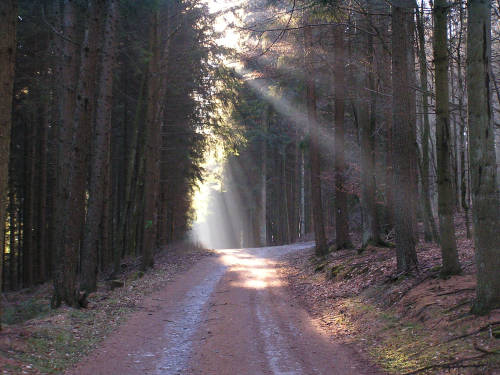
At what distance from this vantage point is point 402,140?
35.8 feet

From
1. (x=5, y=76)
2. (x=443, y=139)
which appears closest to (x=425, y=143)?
(x=443, y=139)

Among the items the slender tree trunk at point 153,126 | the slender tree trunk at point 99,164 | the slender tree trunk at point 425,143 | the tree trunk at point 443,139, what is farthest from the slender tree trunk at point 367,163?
the slender tree trunk at point 99,164

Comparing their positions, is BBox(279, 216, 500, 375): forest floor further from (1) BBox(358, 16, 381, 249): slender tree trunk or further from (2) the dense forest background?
(1) BBox(358, 16, 381, 249): slender tree trunk

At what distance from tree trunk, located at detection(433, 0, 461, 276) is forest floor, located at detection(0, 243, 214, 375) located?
685 centimetres

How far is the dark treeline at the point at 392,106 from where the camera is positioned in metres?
6.90

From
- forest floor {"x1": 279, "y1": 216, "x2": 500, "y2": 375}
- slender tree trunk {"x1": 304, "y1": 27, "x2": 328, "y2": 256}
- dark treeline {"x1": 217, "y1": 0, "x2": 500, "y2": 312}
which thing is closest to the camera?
forest floor {"x1": 279, "y1": 216, "x2": 500, "y2": 375}

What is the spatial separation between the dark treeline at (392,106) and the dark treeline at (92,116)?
10.7 feet

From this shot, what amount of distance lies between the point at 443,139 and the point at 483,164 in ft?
7.09

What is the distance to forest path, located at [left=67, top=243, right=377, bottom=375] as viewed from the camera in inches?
265

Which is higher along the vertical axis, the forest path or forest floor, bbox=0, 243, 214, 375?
forest floor, bbox=0, 243, 214, 375

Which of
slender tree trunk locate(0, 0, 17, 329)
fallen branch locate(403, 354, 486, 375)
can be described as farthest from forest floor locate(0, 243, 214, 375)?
fallen branch locate(403, 354, 486, 375)

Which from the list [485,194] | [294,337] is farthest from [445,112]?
[294,337]

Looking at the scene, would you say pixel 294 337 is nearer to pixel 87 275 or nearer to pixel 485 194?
pixel 485 194

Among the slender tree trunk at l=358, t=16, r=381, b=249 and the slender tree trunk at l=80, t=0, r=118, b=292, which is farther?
the slender tree trunk at l=358, t=16, r=381, b=249
